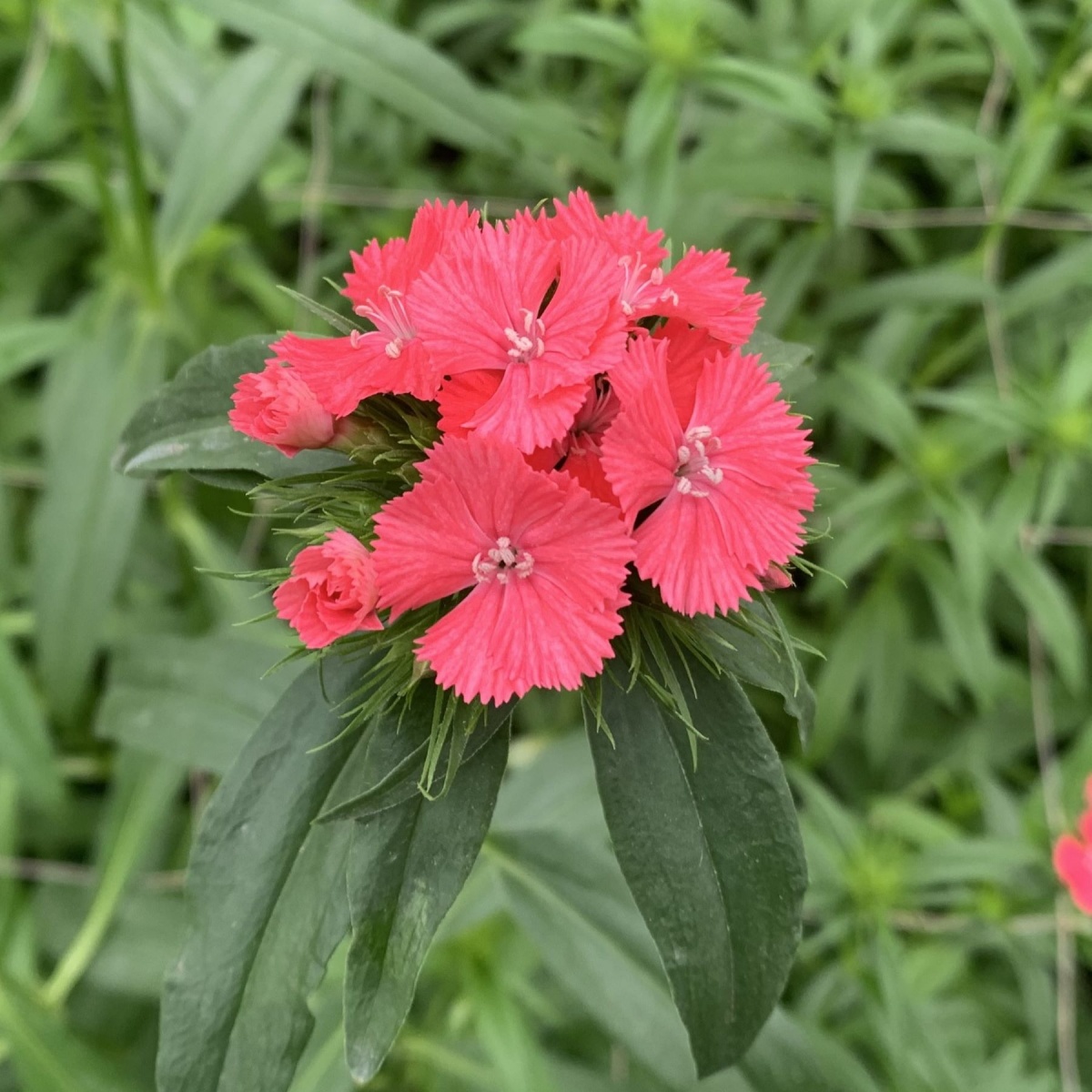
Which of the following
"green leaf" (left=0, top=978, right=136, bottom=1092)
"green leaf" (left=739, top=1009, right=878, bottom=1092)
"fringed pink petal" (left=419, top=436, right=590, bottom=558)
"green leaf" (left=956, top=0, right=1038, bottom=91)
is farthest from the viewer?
"green leaf" (left=956, top=0, right=1038, bottom=91)

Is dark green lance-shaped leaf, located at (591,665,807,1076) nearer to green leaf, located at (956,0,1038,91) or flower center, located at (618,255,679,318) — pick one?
flower center, located at (618,255,679,318)

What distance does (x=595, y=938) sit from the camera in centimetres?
134

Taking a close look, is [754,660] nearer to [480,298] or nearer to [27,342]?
[480,298]

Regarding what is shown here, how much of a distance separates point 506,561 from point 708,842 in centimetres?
35

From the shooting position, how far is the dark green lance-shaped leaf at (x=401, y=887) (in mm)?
837

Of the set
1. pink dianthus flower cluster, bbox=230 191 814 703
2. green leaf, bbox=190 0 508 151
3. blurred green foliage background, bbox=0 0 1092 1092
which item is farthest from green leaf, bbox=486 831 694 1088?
green leaf, bbox=190 0 508 151

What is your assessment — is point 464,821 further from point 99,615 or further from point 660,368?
point 99,615

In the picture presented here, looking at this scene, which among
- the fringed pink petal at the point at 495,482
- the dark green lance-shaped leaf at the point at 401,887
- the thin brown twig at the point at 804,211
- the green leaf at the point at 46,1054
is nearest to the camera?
the fringed pink petal at the point at 495,482

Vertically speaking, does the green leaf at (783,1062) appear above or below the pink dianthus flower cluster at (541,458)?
below

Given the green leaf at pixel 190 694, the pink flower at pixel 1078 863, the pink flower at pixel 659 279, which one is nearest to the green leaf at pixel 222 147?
the green leaf at pixel 190 694

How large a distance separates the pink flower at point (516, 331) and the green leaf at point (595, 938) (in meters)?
0.77

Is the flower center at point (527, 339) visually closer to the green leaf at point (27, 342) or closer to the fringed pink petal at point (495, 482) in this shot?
the fringed pink petal at point (495, 482)

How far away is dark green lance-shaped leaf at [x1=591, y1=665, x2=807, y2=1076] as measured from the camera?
2.94ft

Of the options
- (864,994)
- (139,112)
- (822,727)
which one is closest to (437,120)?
(139,112)
